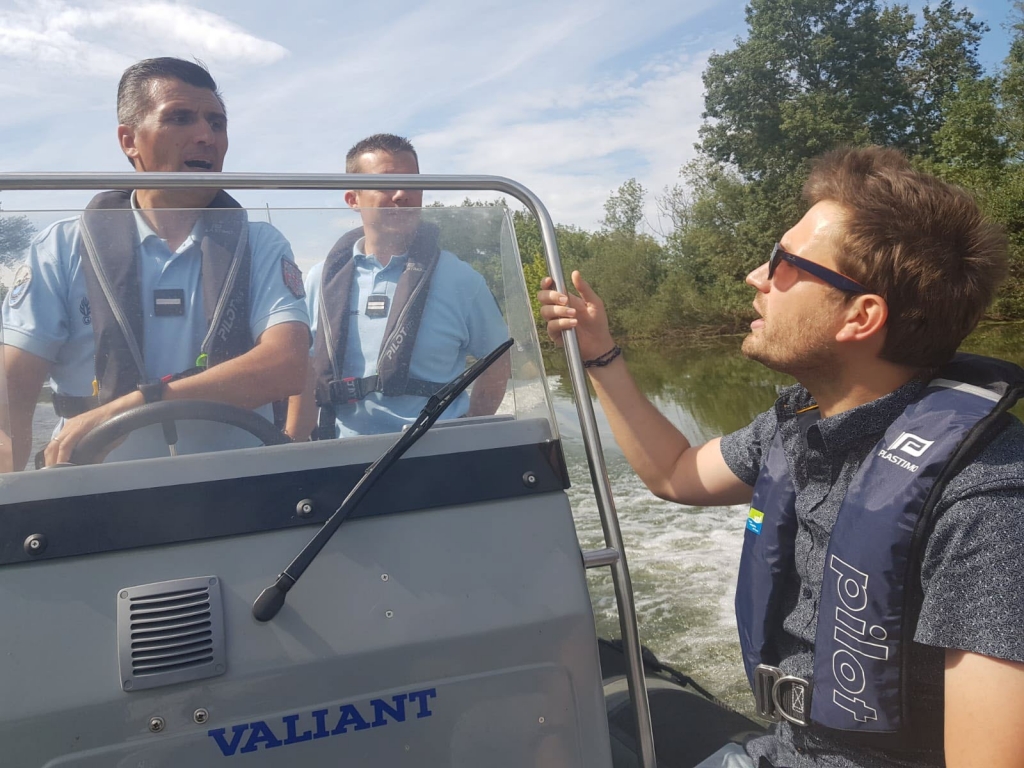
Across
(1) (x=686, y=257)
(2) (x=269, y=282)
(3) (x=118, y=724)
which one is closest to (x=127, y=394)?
(2) (x=269, y=282)

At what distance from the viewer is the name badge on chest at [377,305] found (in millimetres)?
1651

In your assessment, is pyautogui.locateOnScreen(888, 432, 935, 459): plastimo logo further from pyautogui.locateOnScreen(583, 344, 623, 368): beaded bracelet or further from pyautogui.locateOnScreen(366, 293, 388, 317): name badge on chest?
pyautogui.locateOnScreen(366, 293, 388, 317): name badge on chest

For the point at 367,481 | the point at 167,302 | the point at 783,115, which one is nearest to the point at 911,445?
the point at 367,481

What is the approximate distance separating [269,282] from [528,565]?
690 mm

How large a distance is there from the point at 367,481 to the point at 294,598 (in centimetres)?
21

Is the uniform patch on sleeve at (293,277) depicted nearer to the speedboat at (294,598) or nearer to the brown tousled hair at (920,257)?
the speedboat at (294,598)

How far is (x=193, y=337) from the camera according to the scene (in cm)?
154

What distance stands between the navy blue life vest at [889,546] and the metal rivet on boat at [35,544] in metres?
1.30

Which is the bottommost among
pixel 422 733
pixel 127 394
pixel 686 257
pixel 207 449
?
pixel 422 733

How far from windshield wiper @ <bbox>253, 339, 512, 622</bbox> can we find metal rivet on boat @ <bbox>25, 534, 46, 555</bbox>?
319mm

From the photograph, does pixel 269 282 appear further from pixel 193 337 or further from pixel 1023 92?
pixel 1023 92

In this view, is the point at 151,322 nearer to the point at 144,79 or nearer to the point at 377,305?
the point at 377,305

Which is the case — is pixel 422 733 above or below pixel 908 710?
above

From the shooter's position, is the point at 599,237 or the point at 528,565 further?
the point at 599,237
